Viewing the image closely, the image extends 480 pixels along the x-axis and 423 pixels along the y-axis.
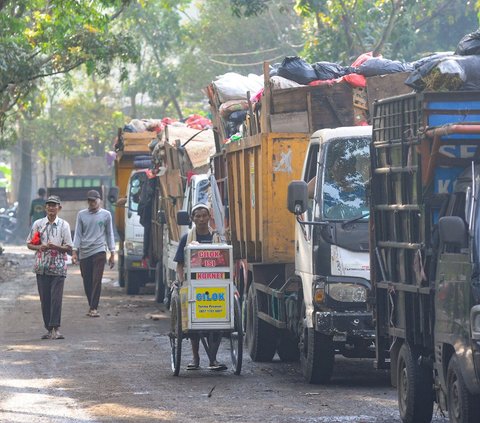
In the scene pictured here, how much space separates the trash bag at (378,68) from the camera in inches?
587

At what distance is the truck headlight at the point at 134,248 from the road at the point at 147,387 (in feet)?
21.2

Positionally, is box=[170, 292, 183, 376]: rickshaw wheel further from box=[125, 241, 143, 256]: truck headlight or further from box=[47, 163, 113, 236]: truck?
box=[47, 163, 113, 236]: truck

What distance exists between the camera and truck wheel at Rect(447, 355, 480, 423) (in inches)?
317

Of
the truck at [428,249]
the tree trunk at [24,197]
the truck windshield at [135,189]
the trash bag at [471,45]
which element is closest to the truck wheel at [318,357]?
the truck at [428,249]

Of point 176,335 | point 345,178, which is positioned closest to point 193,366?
point 176,335

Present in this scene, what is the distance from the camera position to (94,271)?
19.2 meters

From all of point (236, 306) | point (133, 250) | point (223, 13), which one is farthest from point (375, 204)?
point (223, 13)

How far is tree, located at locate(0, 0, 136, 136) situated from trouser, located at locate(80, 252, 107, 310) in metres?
7.09

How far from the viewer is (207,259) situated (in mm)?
12672

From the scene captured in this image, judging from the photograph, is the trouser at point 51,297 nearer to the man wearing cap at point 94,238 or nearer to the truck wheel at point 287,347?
the man wearing cap at point 94,238

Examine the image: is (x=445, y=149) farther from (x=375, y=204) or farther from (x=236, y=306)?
(x=236, y=306)

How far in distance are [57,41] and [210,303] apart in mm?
16296

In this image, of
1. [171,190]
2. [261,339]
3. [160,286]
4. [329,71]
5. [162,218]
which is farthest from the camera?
[160,286]

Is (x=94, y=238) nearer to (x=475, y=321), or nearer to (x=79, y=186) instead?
(x=475, y=321)
